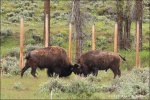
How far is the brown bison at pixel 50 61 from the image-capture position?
18.6 metres

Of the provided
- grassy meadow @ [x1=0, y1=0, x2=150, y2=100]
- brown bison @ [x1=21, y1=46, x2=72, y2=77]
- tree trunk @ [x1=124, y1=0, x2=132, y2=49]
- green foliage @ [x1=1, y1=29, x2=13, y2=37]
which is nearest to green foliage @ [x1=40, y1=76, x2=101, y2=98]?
grassy meadow @ [x1=0, y1=0, x2=150, y2=100]

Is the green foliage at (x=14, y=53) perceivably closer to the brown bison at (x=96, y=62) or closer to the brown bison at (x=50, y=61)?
the brown bison at (x=50, y=61)

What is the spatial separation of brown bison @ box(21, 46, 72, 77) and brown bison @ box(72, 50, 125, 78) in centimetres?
47

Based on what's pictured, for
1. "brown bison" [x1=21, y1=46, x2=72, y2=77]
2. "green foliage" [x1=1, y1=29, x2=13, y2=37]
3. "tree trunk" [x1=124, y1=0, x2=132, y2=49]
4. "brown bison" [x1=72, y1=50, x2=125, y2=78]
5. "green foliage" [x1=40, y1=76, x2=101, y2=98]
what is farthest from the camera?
"green foliage" [x1=1, y1=29, x2=13, y2=37]

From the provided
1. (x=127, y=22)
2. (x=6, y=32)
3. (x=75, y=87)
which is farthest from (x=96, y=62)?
(x=6, y=32)

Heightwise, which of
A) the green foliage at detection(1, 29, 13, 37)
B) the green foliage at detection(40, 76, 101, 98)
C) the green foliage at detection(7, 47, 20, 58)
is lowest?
the green foliage at detection(7, 47, 20, 58)

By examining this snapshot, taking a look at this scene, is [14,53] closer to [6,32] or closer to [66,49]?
[66,49]

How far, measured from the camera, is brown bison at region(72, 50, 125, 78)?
19.1m

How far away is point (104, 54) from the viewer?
62.9 feet

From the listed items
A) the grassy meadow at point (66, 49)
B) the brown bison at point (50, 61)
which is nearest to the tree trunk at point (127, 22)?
the grassy meadow at point (66, 49)

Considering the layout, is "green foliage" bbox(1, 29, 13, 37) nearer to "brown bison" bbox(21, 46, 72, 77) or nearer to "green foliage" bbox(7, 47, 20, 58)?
"green foliage" bbox(7, 47, 20, 58)

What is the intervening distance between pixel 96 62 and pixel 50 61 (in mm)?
2023

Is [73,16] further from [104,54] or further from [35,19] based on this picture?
[35,19]

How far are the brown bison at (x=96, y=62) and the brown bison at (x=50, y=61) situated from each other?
471 mm
